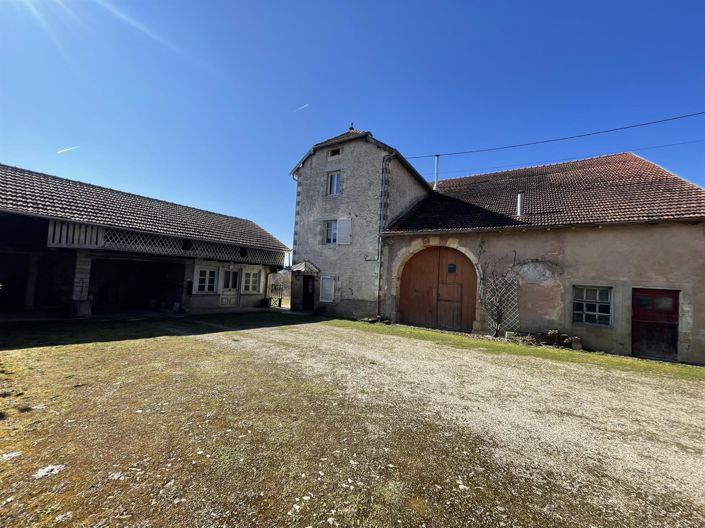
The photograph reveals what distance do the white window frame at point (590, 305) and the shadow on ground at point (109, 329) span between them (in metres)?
9.50

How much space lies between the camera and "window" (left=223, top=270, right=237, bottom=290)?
15688 mm

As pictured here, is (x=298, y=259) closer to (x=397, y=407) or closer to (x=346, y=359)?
(x=346, y=359)

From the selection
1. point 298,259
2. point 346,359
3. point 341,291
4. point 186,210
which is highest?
point 186,210

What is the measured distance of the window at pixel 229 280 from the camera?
15688 millimetres

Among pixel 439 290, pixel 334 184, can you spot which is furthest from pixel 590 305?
pixel 334 184

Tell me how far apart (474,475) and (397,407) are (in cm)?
154

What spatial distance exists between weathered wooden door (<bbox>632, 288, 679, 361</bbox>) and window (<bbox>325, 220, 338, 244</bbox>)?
1150 centimetres

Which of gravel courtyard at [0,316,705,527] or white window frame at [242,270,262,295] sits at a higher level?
white window frame at [242,270,262,295]

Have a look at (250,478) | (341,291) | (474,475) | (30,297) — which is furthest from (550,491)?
(30,297)

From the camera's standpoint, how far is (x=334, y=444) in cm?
323

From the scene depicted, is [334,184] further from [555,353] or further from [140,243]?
[555,353]

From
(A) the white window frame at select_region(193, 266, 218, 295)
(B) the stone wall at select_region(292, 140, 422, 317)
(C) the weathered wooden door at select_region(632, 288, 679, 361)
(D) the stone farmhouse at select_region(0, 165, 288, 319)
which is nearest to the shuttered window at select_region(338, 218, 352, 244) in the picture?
(B) the stone wall at select_region(292, 140, 422, 317)

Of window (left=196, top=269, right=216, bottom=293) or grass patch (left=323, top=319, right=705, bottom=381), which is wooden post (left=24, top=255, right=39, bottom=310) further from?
grass patch (left=323, top=319, right=705, bottom=381)

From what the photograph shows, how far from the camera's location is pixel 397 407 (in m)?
4.29
